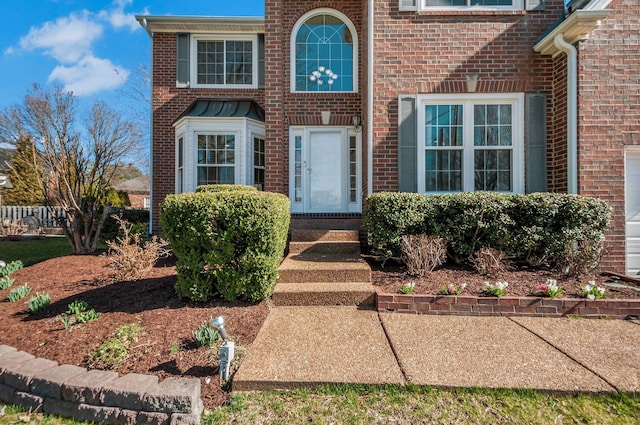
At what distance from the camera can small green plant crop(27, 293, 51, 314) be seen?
400 cm

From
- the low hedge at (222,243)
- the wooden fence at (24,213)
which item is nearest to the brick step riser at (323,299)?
the low hedge at (222,243)

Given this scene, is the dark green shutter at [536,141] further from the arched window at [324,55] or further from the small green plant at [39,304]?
the small green plant at [39,304]

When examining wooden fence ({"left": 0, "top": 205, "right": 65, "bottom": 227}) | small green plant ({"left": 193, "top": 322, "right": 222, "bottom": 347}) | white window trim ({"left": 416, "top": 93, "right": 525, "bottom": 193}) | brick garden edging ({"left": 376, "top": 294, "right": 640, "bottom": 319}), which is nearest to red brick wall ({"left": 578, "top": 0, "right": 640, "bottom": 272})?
white window trim ({"left": 416, "top": 93, "right": 525, "bottom": 193})

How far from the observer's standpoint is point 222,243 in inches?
159

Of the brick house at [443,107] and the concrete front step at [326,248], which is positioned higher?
the brick house at [443,107]

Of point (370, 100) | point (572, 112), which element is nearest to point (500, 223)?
point (572, 112)

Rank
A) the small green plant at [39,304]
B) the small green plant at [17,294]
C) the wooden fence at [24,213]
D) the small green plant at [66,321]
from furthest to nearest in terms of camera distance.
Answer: the wooden fence at [24,213], the small green plant at [17,294], the small green plant at [39,304], the small green plant at [66,321]

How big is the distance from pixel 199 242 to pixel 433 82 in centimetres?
522

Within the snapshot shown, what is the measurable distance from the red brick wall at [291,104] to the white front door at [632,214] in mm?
4985

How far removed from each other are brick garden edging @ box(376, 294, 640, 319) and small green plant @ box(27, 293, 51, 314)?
13.4 ft

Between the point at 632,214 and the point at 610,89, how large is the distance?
224 cm

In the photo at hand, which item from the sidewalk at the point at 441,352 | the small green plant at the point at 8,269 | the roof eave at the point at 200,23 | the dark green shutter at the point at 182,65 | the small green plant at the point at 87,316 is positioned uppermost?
the roof eave at the point at 200,23

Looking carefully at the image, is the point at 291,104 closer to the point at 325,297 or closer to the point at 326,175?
the point at 326,175

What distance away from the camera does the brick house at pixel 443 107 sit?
5852 mm
